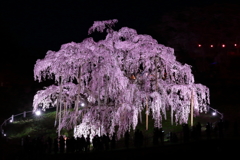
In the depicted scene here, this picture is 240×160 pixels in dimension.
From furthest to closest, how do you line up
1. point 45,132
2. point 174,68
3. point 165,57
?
point 45,132 < point 174,68 < point 165,57

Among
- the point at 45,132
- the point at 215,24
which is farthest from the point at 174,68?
the point at 215,24

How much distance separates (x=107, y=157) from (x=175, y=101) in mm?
6642

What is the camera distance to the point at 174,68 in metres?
17.6

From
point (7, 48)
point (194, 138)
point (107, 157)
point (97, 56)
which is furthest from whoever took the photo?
point (7, 48)

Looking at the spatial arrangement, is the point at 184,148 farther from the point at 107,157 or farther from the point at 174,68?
the point at 174,68

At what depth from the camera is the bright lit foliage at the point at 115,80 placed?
1459 cm

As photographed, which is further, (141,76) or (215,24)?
(215,24)

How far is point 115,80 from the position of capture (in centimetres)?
1488

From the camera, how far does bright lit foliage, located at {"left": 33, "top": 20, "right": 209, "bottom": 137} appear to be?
1459cm

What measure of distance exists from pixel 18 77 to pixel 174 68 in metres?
26.4

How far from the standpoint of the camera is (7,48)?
40.4m

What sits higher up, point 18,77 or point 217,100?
point 18,77

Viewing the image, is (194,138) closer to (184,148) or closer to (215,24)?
(184,148)

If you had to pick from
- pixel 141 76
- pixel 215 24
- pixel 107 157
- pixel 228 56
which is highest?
pixel 215 24
